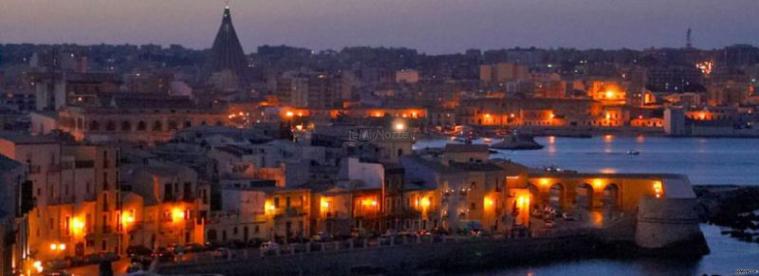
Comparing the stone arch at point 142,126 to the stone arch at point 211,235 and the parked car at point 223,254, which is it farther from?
the parked car at point 223,254

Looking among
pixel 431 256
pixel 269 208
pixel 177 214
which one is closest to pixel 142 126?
pixel 269 208

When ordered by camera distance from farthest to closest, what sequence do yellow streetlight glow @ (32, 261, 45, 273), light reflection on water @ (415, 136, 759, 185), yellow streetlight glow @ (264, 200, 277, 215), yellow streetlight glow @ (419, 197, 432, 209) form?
light reflection on water @ (415, 136, 759, 185) < yellow streetlight glow @ (419, 197, 432, 209) < yellow streetlight glow @ (264, 200, 277, 215) < yellow streetlight glow @ (32, 261, 45, 273)

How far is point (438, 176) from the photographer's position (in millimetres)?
16547

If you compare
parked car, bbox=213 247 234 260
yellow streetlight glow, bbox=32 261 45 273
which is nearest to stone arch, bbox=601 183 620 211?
parked car, bbox=213 247 234 260

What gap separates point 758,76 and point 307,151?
68328mm

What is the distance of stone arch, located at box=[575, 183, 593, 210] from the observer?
61.9 feet

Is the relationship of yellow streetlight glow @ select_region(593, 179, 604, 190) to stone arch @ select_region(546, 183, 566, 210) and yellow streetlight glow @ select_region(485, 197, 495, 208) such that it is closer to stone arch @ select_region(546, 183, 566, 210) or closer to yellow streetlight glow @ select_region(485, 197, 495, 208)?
stone arch @ select_region(546, 183, 566, 210)

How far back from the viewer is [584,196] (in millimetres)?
20359

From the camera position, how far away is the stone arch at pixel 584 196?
18859mm

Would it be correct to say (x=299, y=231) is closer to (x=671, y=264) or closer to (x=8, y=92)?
(x=671, y=264)

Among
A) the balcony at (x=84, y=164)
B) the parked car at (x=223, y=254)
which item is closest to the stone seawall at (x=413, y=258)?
the parked car at (x=223, y=254)

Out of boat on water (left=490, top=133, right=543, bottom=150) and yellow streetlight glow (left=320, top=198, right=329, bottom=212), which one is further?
boat on water (left=490, top=133, right=543, bottom=150)

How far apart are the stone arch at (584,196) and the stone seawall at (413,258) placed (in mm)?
2768

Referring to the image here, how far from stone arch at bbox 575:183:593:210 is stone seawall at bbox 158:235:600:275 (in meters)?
2.77
